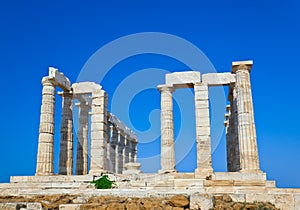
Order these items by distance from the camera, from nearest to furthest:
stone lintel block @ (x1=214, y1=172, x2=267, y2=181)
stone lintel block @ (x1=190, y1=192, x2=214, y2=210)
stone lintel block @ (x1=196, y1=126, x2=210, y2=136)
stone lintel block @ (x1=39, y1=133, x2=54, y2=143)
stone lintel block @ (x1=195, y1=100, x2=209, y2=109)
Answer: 1. stone lintel block @ (x1=190, y1=192, x2=214, y2=210)
2. stone lintel block @ (x1=214, y1=172, x2=267, y2=181)
3. stone lintel block @ (x1=196, y1=126, x2=210, y2=136)
4. stone lintel block @ (x1=39, y1=133, x2=54, y2=143)
5. stone lintel block @ (x1=195, y1=100, x2=209, y2=109)

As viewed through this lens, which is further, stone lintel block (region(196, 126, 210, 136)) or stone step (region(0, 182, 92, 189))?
stone lintel block (region(196, 126, 210, 136))

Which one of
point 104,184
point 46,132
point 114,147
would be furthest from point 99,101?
point 114,147

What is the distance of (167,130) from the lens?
88.9 feet

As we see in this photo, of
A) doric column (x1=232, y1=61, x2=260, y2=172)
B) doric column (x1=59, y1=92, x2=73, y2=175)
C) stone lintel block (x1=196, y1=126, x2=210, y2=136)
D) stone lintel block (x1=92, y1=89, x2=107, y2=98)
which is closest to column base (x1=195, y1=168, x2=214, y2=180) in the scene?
doric column (x1=232, y1=61, x2=260, y2=172)

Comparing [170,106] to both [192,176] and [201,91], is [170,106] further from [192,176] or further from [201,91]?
[192,176]

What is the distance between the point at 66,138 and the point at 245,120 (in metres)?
14.1

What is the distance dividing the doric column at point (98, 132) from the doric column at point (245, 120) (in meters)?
9.98

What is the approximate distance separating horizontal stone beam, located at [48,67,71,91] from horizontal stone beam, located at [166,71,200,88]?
26.0 ft

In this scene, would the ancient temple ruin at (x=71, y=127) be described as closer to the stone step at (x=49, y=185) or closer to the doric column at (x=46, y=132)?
the doric column at (x=46, y=132)

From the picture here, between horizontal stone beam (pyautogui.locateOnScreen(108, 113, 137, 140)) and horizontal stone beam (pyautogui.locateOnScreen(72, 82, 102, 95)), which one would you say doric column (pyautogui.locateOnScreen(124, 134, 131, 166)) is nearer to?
horizontal stone beam (pyautogui.locateOnScreen(108, 113, 137, 140))

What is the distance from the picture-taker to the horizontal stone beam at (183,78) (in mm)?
25812

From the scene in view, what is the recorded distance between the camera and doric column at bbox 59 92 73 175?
28216 millimetres

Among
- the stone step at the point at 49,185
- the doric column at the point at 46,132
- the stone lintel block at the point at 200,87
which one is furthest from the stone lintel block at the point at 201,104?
the doric column at the point at 46,132

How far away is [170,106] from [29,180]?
11517 millimetres
